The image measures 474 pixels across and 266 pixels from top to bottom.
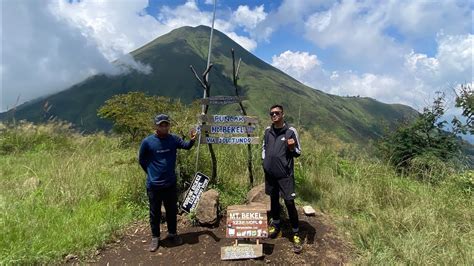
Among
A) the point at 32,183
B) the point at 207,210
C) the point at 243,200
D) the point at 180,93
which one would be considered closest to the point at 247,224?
the point at 207,210

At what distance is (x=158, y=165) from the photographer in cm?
524

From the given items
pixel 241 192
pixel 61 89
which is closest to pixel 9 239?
pixel 241 192

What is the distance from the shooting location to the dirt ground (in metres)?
4.99

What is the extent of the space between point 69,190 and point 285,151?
13.5ft

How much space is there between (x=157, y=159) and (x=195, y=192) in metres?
1.23

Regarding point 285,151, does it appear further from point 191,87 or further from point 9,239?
point 191,87

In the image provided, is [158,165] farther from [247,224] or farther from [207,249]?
[247,224]

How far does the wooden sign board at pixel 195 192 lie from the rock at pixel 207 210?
164 mm

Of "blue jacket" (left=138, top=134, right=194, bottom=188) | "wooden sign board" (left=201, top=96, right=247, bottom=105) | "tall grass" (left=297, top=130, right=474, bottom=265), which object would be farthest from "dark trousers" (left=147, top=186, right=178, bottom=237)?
"tall grass" (left=297, top=130, right=474, bottom=265)

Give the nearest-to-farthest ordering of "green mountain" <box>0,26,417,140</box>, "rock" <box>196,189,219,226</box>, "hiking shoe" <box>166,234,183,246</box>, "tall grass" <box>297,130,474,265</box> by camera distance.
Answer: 1. "tall grass" <box>297,130,474,265</box>
2. "hiking shoe" <box>166,234,183,246</box>
3. "rock" <box>196,189,219,226</box>
4. "green mountain" <box>0,26,417,140</box>

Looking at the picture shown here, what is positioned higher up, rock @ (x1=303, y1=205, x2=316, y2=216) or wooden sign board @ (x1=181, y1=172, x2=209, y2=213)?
wooden sign board @ (x1=181, y1=172, x2=209, y2=213)

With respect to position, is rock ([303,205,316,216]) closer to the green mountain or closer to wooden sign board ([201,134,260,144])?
wooden sign board ([201,134,260,144])

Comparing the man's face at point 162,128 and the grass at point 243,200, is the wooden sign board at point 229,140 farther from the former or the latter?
the man's face at point 162,128

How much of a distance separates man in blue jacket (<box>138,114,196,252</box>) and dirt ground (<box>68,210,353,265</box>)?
0.75 feet
